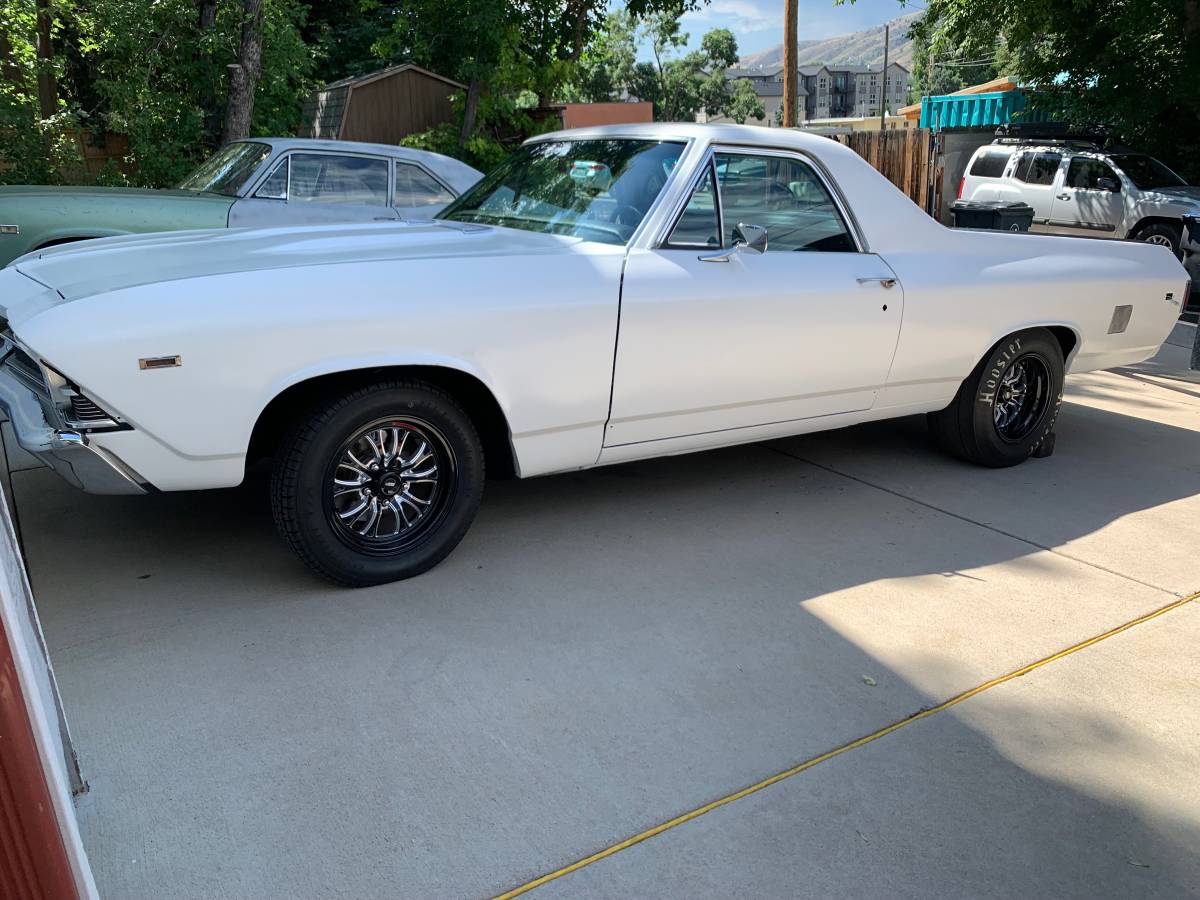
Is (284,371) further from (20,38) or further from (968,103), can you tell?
(968,103)

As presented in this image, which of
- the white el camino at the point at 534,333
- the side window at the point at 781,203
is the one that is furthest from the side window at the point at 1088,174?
the side window at the point at 781,203

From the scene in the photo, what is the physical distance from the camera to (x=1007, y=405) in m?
5.70

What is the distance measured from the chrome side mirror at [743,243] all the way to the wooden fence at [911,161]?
12.4 m

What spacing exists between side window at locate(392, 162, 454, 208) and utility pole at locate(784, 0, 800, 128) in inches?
492

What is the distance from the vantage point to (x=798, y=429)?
495cm

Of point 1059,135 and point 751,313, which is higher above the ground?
point 1059,135

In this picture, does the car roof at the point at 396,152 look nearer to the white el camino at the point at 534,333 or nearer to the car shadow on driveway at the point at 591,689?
the white el camino at the point at 534,333

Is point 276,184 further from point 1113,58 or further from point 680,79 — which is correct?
point 680,79

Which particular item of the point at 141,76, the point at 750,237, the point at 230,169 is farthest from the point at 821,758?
the point at 141,76

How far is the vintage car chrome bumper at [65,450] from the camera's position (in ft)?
11.0

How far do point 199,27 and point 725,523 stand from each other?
11178 millimetres

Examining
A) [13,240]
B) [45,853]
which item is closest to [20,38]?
[13,240]

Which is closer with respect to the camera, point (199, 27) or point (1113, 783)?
point (1113, 783)

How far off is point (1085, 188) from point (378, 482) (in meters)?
14.3
